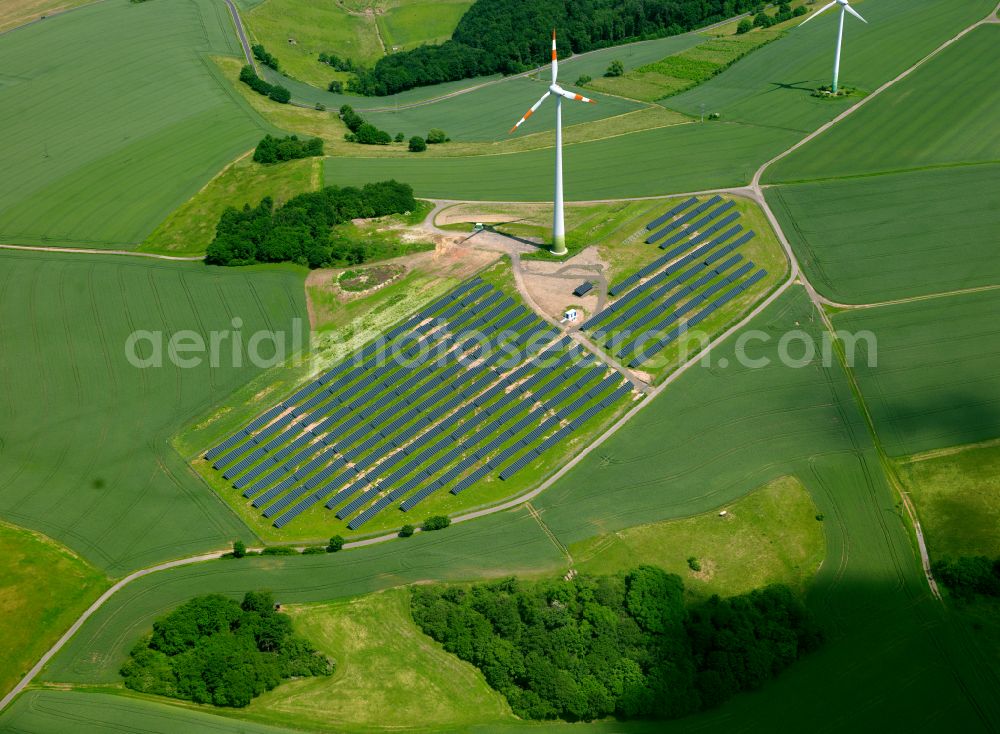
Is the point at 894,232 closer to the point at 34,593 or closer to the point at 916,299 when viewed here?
the point at 916,299

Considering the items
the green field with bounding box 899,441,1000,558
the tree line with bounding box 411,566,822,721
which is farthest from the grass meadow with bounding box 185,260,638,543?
the green field with bounding box 899,441,1000,558

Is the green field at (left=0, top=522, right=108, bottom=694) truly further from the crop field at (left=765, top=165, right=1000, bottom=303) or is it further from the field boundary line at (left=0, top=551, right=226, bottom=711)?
the crop field at (left=765, top=165, right=1000, bottom=303)

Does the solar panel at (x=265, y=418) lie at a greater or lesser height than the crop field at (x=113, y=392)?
lesser

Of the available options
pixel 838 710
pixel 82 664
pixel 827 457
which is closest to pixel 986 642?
pixel 838 710

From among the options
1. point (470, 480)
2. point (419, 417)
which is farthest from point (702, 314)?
point (470, 480)

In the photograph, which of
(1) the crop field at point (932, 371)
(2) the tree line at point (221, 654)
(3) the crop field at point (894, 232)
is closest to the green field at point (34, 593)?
(2) the tree line at point (221, 654)

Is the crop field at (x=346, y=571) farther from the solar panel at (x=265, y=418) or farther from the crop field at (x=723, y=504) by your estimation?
the solar panel at (x=265, y=418)
